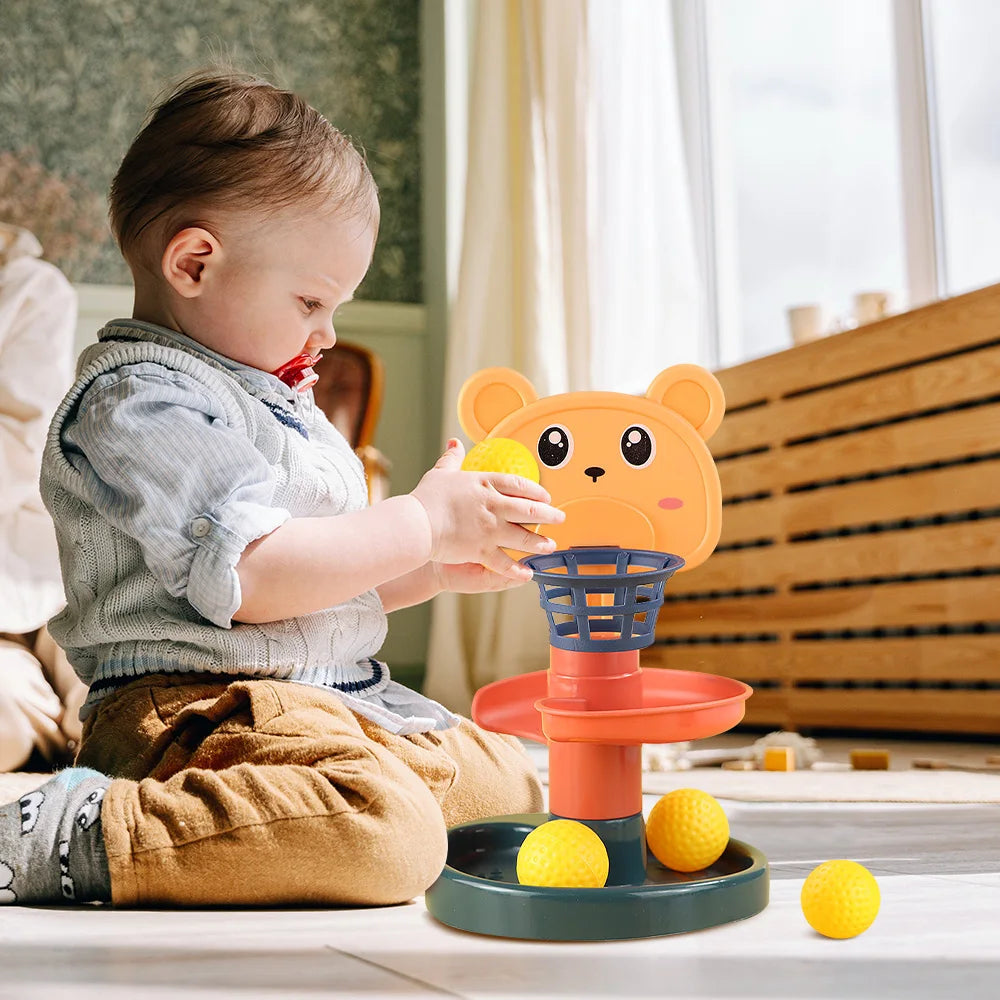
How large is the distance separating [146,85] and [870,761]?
107 inches

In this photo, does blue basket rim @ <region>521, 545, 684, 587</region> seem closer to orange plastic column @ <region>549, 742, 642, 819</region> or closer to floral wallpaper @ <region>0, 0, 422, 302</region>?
orange plastic column @ <region>549, 742, 642, 819</region>

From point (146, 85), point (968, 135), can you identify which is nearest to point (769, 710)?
point (968, 135)

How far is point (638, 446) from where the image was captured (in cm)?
86

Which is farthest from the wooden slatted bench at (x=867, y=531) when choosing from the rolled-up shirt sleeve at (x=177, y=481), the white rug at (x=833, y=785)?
the rolled-up shirt sleeve at (x=177, y=481)

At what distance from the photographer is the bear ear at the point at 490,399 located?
923mm

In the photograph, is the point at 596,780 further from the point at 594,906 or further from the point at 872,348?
the point at 872,348

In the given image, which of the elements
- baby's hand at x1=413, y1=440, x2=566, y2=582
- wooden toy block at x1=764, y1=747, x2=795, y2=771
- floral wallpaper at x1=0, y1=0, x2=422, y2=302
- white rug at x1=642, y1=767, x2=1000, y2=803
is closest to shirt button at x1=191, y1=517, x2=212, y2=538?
baby's hand at x1=413, y1=440, x2=566, y2=582

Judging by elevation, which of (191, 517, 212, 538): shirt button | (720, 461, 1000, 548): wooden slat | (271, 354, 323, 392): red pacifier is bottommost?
(191, 517, 212, 538): shirt button

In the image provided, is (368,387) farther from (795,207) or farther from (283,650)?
(283,650)

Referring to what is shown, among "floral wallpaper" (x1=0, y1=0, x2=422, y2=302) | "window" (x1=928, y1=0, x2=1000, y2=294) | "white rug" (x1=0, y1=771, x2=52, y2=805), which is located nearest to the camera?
"white rug" (x1=0, y1=771, x2=52, y2=805)

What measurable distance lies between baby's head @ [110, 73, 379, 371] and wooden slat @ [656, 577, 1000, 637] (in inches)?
54.9

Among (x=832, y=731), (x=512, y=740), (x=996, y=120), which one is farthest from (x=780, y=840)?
(x=996, y=120)

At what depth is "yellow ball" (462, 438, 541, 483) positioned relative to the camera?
86 centimetres

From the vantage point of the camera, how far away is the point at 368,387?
2900 mm
